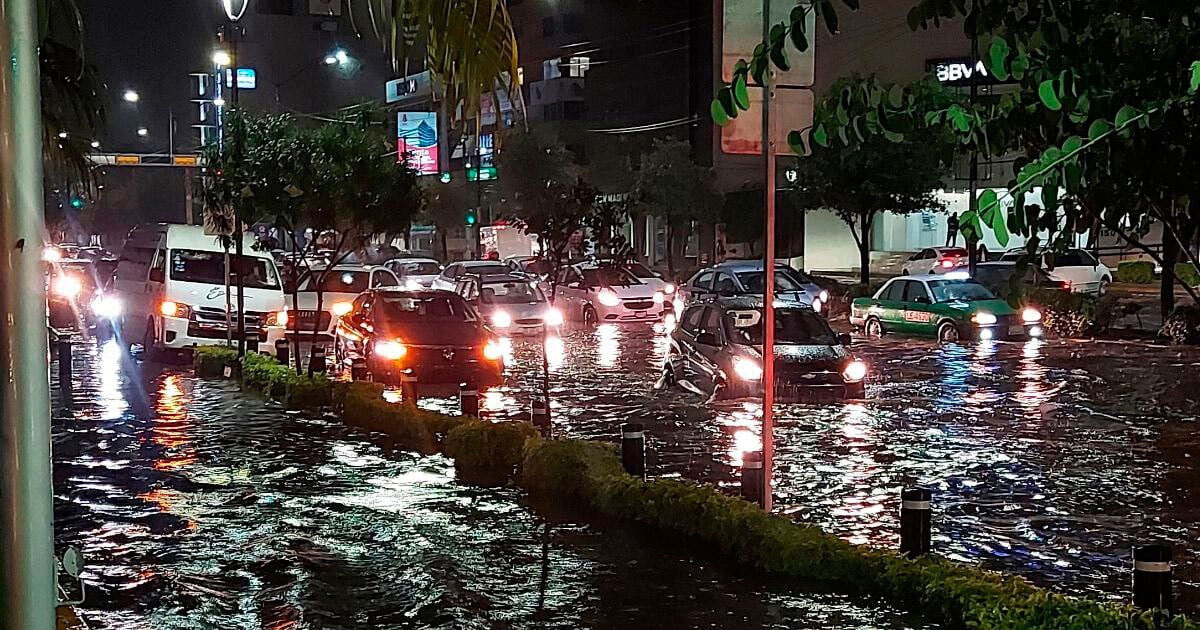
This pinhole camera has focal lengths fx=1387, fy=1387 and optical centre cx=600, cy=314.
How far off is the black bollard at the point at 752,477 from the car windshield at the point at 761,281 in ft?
71.3

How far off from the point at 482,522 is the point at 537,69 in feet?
228

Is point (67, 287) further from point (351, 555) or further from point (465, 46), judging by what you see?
point (465, 46)

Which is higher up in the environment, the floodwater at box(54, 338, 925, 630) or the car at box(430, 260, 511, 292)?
the car at box(430, 260, 511, 292)

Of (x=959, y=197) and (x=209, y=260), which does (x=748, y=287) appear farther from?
(x=959, y=197)

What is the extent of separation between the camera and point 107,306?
1183 inches

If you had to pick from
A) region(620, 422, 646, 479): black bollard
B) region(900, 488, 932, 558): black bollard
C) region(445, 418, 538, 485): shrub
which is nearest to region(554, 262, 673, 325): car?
region(445, 418, 538, 485): shrub

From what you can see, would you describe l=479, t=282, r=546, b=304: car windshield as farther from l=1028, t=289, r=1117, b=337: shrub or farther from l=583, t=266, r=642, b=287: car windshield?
l=1028, t=289, r=1117, b=337: shrub

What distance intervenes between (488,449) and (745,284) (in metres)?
20.4

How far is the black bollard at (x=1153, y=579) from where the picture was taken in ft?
22.5

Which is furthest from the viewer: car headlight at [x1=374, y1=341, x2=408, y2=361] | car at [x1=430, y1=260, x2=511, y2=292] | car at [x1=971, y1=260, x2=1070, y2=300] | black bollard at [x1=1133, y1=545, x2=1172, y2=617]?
car at [x1=430, y1=260, x2=511, y2=292]

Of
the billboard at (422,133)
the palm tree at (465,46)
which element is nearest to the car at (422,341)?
the palm tree at (465,46)

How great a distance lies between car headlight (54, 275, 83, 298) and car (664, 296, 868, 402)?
23479 millimetres

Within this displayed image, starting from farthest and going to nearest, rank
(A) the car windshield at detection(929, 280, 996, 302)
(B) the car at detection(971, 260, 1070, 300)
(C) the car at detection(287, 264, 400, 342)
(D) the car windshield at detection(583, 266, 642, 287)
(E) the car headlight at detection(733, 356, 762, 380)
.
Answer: (D) the car windshield at detection(583, 266, 642, 287) → (B) the car at detection(971, 260, 1070, 300) → (A) the car windshield at detection(929, 280, 996, 302) → (C) the car at detection(287, 264, 400, 342) → (E) the car headlight at detection(733, 356, 762, 380)

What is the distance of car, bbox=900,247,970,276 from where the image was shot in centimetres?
4425
